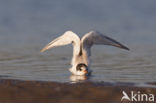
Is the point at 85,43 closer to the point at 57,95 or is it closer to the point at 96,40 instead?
the point at 96,40

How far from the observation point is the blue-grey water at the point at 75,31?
34.6 ft

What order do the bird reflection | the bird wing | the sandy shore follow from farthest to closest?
1. the bird wing
2. the bird reflection
3. the sandy shore

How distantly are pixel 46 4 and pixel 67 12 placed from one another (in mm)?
1467

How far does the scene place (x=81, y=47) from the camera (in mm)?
11336

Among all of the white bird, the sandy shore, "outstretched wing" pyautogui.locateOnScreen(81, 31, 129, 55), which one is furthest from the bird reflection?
the sandy shore

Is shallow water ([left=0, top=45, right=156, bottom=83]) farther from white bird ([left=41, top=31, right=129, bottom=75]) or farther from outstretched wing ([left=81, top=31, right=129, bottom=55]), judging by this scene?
outstretched wing ([left=81, top=31, right=129, bottom=55])

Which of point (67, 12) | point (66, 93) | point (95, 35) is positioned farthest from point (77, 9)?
point (66, 93)

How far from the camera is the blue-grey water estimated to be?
34.6 feet

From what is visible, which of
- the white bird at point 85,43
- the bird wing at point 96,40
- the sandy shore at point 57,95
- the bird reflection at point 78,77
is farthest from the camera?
the bird wing at point 96,40

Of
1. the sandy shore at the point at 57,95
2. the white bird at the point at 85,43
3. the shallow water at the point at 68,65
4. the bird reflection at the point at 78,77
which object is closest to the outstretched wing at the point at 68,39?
the white bird at the point at 85,43

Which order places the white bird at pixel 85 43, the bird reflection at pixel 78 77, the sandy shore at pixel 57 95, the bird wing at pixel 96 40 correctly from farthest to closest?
the bird wing at pixel 96 40 < the white bird at pixel 85 43 < the bird reflection at pixel 78 77 < the sandy shore at pixel 57 95

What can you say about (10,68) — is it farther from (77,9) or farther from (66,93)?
(77,9)

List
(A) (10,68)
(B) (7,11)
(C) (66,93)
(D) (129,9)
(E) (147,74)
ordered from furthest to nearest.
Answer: (D) (129,9) → (B) (7,11) → (A) (10,68) → (E) (147,74) → (C) (66,93)

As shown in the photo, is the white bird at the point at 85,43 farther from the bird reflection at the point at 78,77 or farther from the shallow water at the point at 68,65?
the bird reflection at the point at 78,77
